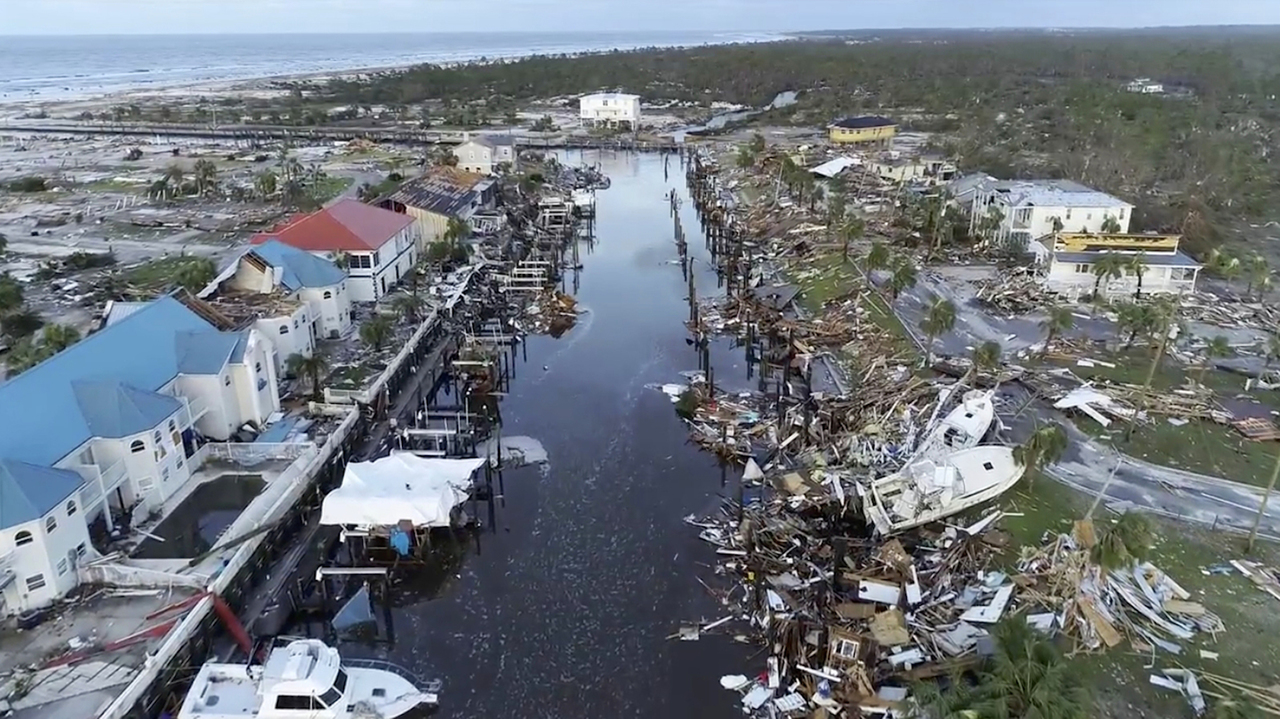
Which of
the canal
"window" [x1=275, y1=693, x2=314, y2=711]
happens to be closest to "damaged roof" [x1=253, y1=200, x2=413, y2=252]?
the canal

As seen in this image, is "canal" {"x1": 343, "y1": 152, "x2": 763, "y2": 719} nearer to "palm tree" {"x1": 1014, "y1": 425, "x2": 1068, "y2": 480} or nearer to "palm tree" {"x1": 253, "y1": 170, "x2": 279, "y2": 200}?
"palm tree" {"x1": 1014, "y1": 425, "x2": 1068, "y2": 480}

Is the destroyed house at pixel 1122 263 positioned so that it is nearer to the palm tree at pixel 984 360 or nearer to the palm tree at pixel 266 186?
the palm tree at pixel 984 360

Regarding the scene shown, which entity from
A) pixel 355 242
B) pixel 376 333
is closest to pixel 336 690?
pixel 376 333

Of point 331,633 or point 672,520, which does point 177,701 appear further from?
point 672,520

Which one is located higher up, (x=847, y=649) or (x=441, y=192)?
(x=441, y=192)

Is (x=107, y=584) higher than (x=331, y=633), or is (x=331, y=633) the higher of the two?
(x=107, y=584)

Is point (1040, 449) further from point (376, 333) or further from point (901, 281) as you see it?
point (376, 333)

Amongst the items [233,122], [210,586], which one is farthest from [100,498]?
[233,122]
